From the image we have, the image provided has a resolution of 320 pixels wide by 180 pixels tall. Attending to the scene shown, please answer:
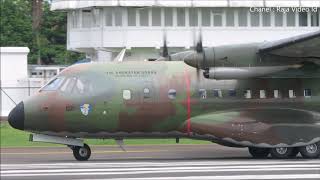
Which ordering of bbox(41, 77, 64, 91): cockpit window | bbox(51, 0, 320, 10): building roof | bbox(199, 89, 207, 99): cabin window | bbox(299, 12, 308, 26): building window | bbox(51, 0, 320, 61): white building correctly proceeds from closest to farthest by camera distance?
bbox(199, 89, 207, 99): cabin window
bbox(41, 77, 64, 91): cockpit window
bbox(51, 0, 320, 10): building roof
bbox(51, 0, 320, 61): white building
bbox(299, 12, 308, 26): building window

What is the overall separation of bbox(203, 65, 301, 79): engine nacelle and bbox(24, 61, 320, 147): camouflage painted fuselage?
19.5 inches

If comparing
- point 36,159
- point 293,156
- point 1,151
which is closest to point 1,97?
point 1,151

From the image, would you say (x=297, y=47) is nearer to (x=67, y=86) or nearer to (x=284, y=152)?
(x=284, y=152)

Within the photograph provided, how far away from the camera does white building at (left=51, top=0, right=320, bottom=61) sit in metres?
50.5

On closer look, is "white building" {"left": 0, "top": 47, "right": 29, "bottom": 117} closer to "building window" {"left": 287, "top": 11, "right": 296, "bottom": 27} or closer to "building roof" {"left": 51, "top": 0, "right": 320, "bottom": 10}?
"building roof" {"left": 51, "top": 0, "right": 320, "bottom": 10}

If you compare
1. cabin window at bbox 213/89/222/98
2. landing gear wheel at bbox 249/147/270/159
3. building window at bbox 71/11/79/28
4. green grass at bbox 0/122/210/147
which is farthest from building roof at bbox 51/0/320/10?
cabin window at bbox 213/89/222/98

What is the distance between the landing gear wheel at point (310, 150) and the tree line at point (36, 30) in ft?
157

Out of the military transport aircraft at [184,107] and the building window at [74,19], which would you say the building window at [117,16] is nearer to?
the building window at [74,19]

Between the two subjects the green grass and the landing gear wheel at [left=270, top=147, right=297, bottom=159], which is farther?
the green grass

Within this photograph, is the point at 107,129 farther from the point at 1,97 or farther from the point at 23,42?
the point at 23,42

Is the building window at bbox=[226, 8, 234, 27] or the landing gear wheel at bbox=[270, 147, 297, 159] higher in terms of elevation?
the building window at bbox=[226, 8, 234, 27]

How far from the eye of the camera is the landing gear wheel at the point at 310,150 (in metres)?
20.7

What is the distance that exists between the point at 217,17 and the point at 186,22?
246cm

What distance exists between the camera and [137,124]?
2067 cm
